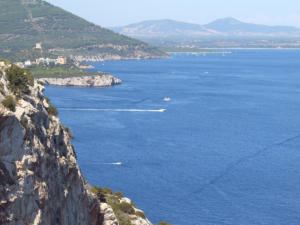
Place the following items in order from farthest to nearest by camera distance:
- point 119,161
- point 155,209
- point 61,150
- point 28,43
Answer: point 28,43, point 119,161, point 155,209, point 61,150

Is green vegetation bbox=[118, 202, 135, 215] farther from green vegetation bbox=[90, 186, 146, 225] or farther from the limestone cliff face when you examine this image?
the limestone cliff face

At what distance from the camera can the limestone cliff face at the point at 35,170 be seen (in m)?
11.9

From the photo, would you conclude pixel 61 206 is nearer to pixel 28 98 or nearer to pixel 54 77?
pixel 28 98

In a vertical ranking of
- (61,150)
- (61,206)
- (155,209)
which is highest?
(61,150)

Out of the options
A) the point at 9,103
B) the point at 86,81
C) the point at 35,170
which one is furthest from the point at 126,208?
the point at 86,81

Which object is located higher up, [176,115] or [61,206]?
→ [61,206]

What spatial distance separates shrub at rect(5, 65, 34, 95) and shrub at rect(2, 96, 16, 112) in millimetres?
892

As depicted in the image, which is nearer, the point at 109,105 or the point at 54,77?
the point at 109,105

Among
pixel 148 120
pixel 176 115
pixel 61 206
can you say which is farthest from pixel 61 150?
pixel 176 115

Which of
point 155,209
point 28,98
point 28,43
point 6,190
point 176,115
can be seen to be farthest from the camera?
point 28,43

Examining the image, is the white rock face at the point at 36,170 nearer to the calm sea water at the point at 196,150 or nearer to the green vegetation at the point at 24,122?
the green vegetation at the point at 24,122

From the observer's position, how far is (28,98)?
14219 millimetres

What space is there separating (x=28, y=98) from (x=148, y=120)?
6274 cm

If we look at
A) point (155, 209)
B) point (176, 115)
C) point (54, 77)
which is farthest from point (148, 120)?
point (54, 77)
